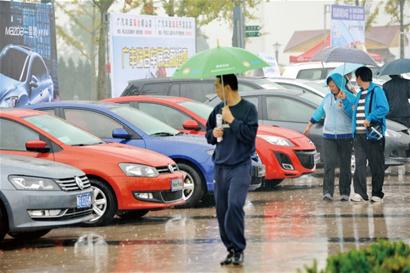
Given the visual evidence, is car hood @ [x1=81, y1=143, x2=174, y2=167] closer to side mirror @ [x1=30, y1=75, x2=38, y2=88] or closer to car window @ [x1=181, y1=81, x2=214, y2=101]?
car window @ [x1=181, y1=81, x2=214, y2=101]

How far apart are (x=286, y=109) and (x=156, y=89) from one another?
3046 mm

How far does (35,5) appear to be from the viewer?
21703 millimetres

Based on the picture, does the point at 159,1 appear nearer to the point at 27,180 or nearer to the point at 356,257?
the point at 27,180

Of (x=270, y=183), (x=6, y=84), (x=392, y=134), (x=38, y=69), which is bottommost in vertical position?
(x=270, y=183)

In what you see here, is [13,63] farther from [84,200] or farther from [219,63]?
[219,63]

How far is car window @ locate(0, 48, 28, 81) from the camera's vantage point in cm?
2080

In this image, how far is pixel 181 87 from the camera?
70.1ft

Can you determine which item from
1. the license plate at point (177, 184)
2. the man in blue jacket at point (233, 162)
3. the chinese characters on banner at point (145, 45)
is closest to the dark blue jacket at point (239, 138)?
the man in blue jacket at point (233, 162)

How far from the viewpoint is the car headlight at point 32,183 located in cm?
1128

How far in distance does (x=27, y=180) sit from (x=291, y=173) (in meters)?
6.45

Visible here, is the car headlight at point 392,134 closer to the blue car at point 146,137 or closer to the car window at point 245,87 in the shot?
the car window at point 245,87

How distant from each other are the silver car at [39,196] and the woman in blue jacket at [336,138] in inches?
172

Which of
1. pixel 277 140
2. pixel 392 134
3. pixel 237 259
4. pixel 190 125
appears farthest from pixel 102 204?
pixel 392 134

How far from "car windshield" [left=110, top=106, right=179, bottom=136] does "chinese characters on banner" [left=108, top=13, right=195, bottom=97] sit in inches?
407
